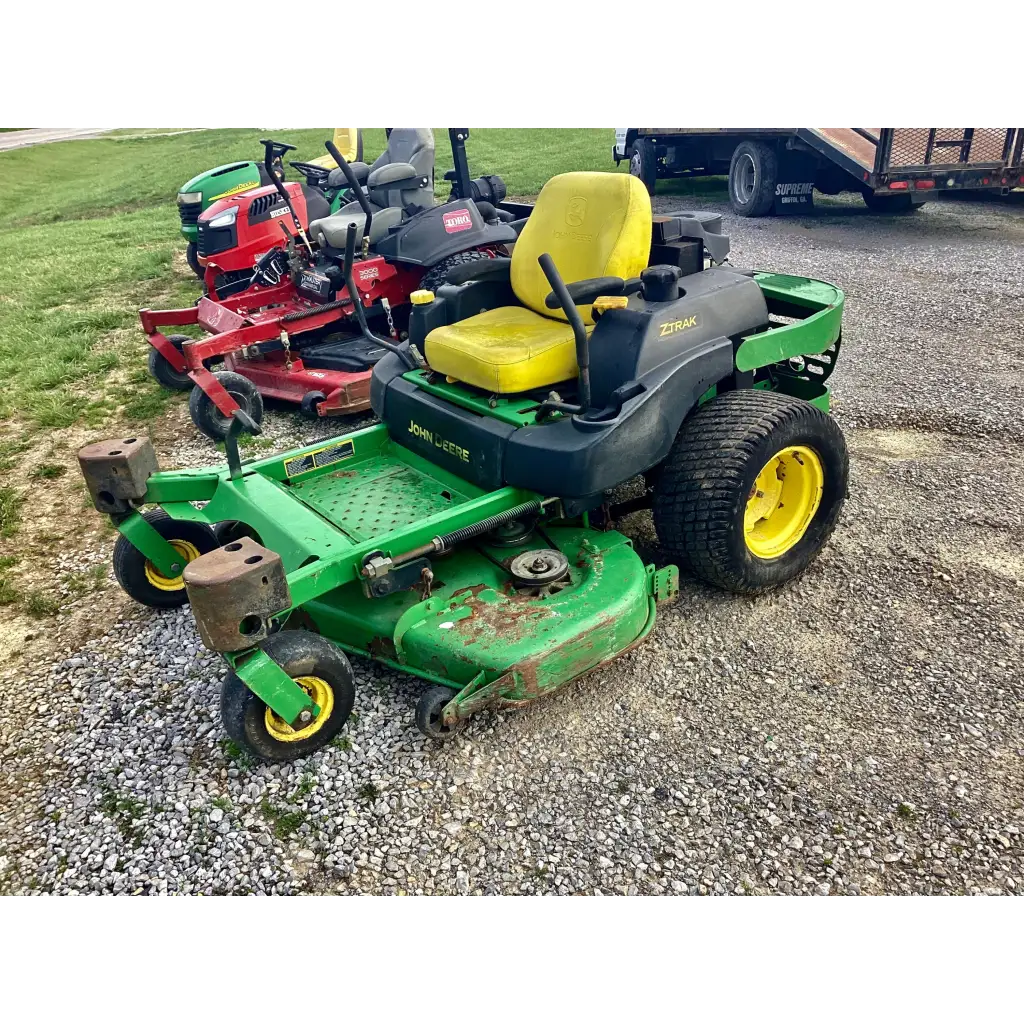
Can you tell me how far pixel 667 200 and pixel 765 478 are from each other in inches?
374

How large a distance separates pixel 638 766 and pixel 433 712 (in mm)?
668

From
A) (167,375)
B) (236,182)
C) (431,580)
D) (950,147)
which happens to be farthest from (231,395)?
(950,147)

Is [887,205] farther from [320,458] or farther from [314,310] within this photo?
[320,458]

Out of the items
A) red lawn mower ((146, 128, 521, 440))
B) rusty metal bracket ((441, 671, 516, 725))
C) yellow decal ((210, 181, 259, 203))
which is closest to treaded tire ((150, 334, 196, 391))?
red lawn mower ((146, 128, 521, 440))

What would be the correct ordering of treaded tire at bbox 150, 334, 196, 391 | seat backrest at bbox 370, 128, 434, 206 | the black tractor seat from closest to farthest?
1. the black tractor seat
2. treaded tire at bbox 150, 334, 196, 391
3. seat backrest at bbox 370, 128, 434, 206

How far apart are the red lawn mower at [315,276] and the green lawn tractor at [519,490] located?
1.60 meters

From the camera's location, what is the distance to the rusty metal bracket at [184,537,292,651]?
7.69ft

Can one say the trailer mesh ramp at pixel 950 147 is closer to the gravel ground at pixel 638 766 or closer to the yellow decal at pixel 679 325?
the gravel ground at pixel 638 766

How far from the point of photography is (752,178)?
422 inches

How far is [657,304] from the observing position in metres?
3.26

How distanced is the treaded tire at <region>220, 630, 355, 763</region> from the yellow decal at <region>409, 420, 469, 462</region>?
0.99 metres

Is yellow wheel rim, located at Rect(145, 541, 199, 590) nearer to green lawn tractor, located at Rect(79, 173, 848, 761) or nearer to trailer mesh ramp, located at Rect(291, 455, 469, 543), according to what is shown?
green lawn tractor, located at Rect(79, 173, 848, 761)

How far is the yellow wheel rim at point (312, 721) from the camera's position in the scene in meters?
2.64

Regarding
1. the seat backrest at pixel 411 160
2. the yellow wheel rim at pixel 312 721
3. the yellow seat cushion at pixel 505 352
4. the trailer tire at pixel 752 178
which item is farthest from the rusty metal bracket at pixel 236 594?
the trailer tire at pixel 752 178
